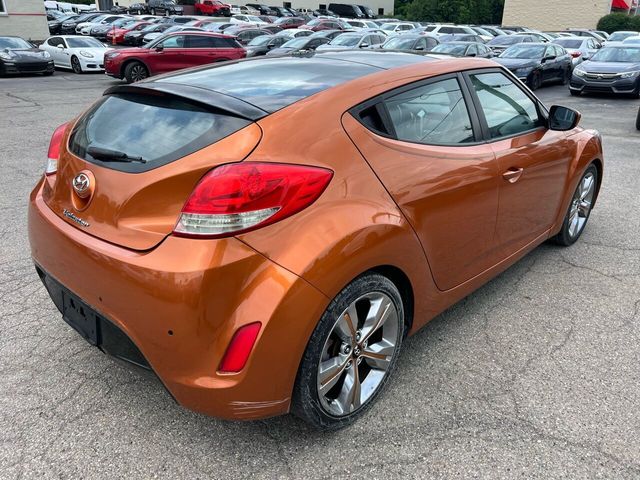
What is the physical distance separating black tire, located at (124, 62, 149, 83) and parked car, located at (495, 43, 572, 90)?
10.9 m

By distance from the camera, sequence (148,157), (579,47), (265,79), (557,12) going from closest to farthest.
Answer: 1. (148,157)
2. (265,79)
3. (579,47)
4. (557,12)

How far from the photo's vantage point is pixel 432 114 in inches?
111

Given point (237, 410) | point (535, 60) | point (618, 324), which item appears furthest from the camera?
point (535, 60)

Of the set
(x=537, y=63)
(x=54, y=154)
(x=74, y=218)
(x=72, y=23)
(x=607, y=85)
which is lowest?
(x=607, y=85)

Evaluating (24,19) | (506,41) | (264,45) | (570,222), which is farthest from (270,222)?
(24,19)

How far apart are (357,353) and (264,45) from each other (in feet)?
68.0

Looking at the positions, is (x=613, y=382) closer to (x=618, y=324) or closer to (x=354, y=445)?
(x=618, y=324)

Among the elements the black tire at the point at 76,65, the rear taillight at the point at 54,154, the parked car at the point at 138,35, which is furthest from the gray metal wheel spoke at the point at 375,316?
the parked car at the point at 138,35

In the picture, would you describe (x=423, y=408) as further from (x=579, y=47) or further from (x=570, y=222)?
(x=579, y=47)

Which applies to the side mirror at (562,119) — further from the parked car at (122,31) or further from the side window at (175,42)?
the parked car at (122,31)

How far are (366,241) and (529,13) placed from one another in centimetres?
5302

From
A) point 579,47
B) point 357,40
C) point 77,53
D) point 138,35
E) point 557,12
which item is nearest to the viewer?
point 77,53

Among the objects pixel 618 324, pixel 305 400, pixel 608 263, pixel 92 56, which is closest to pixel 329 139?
pixel 305 400

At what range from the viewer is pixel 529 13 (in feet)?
156
